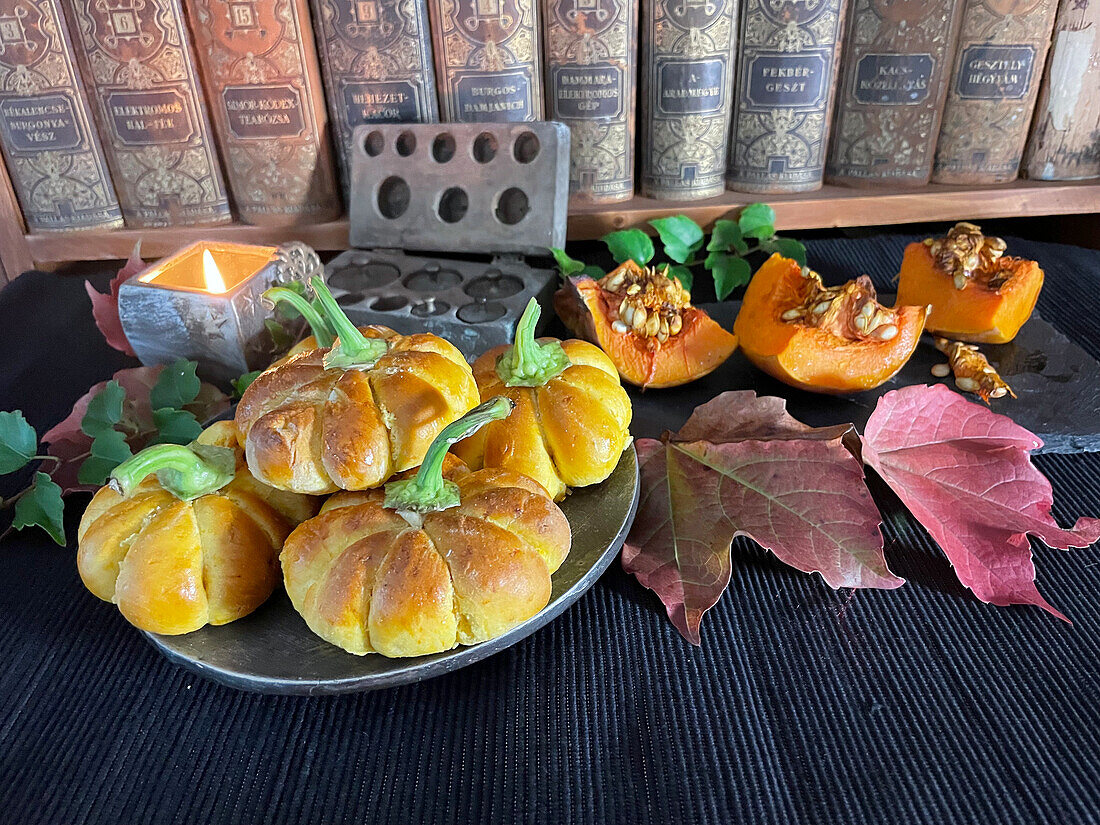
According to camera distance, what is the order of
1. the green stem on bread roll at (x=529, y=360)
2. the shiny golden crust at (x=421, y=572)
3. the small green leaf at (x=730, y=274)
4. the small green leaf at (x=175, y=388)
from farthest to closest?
1. the small green leaf at (x=730, y=274)
2. the small green leaf at (x=175, y=388)
3. the green stem on bread roll at (x=529, y=360)
4. the shiny golden crust at (x=421, y=572)

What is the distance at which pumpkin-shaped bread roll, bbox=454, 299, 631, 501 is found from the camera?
18.0 inches

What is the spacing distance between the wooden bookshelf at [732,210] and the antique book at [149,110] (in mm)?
31

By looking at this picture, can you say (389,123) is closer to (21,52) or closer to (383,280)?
(383,280)

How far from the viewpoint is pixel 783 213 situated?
35.3 inches

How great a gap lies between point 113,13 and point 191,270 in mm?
299

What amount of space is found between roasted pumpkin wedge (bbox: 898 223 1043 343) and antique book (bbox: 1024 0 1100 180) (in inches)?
9.4

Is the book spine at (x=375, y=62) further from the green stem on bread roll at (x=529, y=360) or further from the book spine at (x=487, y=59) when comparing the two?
the green stem on bread roll at (x=529, y=360)

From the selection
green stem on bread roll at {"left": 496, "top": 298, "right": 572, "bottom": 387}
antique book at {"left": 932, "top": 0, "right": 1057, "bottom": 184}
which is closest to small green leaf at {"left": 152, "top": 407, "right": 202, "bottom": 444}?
green stem on bread roll at {"left": 496, "top": 298, "right": 572, "bottom": 387}

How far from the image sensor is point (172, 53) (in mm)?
788

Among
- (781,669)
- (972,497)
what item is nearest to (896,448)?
(972,497)

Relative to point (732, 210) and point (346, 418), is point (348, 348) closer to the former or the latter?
point (346, 418)

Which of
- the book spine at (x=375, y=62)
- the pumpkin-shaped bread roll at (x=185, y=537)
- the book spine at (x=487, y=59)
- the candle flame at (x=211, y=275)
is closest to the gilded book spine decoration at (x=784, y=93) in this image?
the book spine at (x=487, y=59)

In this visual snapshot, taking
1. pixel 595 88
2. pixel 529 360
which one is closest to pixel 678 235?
pixel 595 88

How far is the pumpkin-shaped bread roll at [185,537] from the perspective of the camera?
38 centimetres
